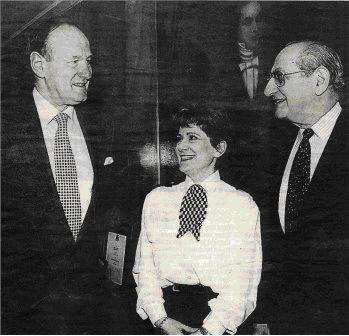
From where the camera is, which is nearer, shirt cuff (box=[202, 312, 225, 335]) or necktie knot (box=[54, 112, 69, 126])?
shirt cuff (box=[202, 312, 225, 335])

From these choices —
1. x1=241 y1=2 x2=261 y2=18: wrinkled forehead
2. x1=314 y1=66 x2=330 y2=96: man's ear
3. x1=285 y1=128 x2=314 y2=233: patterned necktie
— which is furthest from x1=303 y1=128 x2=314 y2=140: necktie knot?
x1=241 y1=2 x2=261 y2=18: wrinkled forehead

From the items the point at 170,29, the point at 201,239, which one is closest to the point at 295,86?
the point at 170,29

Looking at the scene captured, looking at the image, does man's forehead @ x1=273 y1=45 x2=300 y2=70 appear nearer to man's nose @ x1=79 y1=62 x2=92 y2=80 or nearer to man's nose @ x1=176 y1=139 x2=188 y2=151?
man's nose @ x1=176 y1=139 x2=188 y2=151

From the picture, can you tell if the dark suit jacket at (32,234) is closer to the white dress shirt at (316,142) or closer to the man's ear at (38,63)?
the man's ear at (38,63)

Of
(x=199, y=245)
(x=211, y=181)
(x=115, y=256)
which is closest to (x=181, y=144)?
(x=211, y=181)

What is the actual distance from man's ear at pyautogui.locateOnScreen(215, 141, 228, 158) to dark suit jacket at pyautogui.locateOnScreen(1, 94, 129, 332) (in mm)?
516

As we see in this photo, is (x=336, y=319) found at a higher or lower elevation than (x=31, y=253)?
lower

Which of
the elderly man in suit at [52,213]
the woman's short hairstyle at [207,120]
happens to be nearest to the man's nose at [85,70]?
the elderly man in suit at [52,213]

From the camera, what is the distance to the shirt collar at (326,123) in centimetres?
169

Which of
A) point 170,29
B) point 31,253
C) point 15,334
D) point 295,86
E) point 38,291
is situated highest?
point 170,29

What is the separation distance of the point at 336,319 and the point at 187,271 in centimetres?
60

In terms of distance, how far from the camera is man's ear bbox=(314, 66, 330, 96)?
168 centimetres

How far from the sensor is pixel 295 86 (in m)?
1.69

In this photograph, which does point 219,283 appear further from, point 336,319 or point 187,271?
point 336,319
